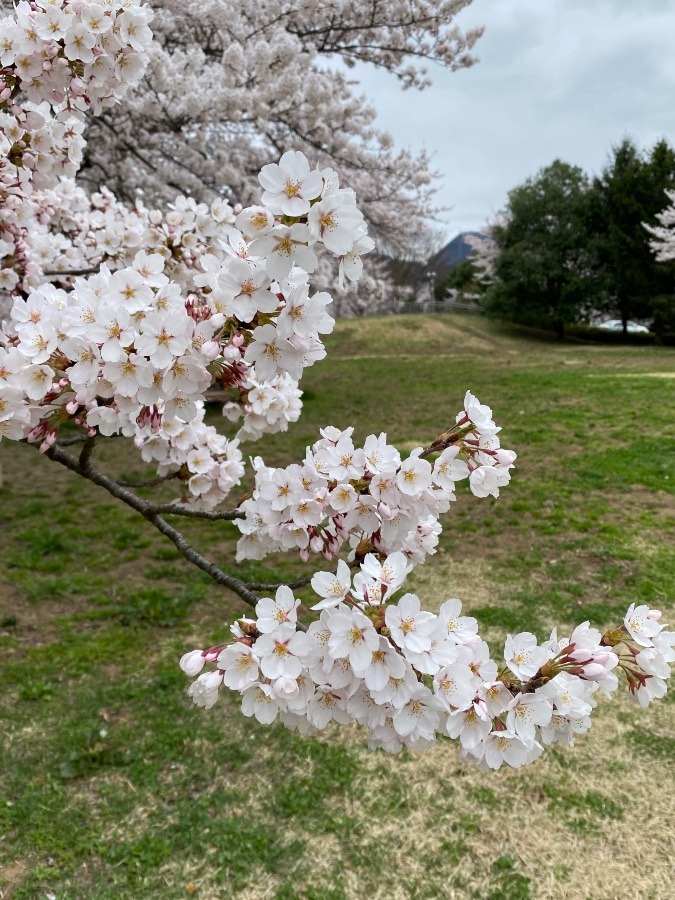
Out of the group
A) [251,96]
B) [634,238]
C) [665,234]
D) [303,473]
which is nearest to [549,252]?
[634,238]

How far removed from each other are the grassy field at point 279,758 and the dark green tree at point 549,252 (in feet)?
57.9

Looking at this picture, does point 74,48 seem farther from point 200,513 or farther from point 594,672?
point 594,672

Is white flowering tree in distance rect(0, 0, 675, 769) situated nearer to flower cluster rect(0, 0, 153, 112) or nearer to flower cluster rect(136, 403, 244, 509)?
flower cluster rect(0, 0, 153, 112)

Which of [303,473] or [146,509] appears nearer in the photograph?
[303,473]

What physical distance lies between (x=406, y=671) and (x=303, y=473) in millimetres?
563

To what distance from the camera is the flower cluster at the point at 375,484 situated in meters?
1.39

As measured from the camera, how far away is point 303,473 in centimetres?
152

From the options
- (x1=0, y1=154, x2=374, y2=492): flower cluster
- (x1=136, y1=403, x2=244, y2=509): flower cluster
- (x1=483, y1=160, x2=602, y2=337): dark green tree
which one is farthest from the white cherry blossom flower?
(x1=483, y1=160, x2=602, y2=337): dark green tree

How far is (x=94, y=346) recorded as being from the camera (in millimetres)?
1271

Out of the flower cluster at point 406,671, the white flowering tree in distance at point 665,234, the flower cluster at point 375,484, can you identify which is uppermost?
the white flowering tree in distance at point 665,234

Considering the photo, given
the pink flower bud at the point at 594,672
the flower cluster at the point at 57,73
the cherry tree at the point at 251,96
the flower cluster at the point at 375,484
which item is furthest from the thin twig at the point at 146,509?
the cherry tree at the point at 251,96

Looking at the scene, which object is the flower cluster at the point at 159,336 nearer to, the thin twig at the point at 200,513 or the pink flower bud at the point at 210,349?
the pink flower bud at the point at 210,349

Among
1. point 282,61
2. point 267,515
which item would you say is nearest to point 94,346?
point 267,515

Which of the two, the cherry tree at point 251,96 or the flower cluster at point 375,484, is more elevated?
the cherry tree at point 251,96
